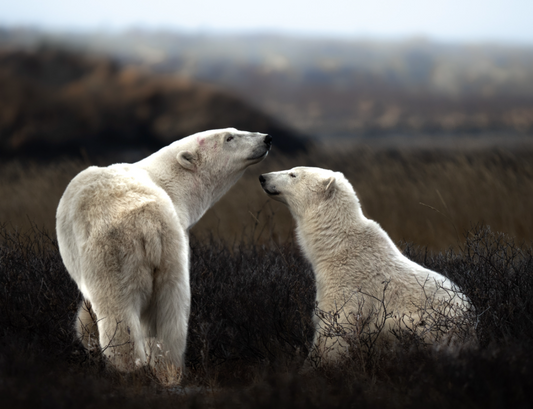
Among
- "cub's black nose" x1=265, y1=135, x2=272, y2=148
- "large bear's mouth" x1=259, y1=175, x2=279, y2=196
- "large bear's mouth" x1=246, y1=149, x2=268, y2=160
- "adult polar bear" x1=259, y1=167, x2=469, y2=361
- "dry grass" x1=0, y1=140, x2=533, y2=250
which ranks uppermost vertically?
"cub's black nose" x1=265, y1=135, x2=272, y2=148

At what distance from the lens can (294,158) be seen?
958 centimetres

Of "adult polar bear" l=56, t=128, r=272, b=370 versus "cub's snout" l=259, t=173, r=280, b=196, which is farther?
"cub's snout" l=259, t=173, r=280, b=196

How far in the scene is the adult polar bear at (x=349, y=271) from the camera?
3.33 metres

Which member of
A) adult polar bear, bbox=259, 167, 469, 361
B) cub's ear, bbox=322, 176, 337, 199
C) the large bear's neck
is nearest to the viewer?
adult polar bear, bbox=259, 167, 469, 361

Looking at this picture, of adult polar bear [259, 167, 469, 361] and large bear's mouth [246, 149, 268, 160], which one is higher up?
large bear's mouth [246, 149, 268, 160]

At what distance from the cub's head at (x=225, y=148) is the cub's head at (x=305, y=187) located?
0.21 metres

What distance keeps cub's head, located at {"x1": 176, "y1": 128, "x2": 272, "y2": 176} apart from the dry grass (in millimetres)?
2805

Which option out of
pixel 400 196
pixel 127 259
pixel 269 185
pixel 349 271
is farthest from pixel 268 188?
pixel 400 196

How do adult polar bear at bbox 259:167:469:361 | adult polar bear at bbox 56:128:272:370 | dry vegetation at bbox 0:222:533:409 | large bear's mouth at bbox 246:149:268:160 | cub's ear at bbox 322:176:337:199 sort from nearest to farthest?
dry vegetation at bbox 0:222:533:409, adult polar bear at bbox 56:128:272:370, adult polar bear at bbox 259:167:469:361, cub's ear at bbox 322:176:337:199, large bear's mouth at bbox 246:149:268:160

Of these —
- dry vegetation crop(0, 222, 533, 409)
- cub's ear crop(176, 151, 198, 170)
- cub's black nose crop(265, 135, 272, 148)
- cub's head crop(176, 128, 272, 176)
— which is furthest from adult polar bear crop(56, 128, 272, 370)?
cub's black nose crop(265, 135, 272, 148)

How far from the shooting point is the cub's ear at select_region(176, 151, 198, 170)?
12.3 ft

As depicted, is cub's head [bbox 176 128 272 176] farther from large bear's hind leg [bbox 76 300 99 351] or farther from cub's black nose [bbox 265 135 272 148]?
large bear's hind leg [bbox 76 300 99 351]

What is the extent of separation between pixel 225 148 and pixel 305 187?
62cm

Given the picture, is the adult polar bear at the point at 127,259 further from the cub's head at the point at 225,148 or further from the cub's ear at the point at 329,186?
the cub's ear at the point at 329,186
